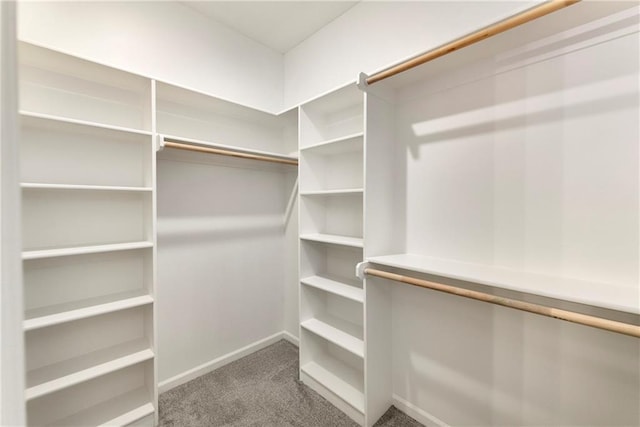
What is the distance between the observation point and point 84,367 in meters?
1.52

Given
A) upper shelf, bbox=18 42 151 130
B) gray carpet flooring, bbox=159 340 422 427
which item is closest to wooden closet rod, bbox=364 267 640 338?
gray carpet flooring, bbox=159 340 422 427

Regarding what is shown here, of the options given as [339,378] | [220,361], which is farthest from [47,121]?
[339,378]

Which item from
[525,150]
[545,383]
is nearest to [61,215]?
[525,150]

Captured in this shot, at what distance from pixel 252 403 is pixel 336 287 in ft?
3.13

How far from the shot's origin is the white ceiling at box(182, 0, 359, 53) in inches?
79.7

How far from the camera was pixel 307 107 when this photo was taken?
6.67 ft

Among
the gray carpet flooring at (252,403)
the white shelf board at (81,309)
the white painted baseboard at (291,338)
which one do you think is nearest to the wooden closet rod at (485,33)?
the white shelf board at (81,309)

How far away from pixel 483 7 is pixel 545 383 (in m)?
1.92

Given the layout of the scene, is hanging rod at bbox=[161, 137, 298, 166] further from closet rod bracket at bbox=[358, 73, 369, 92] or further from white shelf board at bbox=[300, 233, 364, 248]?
closet rod bracket at bbox=[358, 73, 369, 92]

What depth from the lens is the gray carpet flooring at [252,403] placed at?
1683 mm

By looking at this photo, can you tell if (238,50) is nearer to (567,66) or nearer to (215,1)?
(215,1)

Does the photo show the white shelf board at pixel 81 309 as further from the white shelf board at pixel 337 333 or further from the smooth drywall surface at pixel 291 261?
the smooth drywall surface at pixel 291 261

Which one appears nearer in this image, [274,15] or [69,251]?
[69,251]

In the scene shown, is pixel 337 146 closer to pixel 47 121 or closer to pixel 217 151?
pixel 217 151
